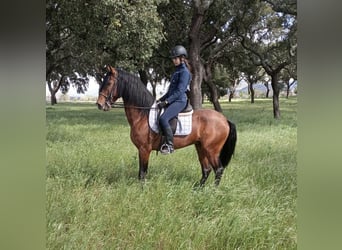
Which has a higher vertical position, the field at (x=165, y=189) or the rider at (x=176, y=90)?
the rider at (x=176, y=90)

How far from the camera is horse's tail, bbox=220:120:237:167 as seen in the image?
2.34m

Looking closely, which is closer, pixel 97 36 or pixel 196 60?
pixel 196 60

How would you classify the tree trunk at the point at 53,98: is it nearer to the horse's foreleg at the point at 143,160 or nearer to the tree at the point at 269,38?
the horse's foreleg at the point at 143,160

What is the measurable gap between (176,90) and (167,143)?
334 mm

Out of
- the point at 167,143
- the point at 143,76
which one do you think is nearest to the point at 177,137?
the point at 167,143

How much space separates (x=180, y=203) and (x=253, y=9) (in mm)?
1244

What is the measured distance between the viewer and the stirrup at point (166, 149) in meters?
2.37

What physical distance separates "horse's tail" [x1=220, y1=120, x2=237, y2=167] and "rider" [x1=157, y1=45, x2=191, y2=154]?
328mm

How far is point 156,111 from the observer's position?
2357 millimetres

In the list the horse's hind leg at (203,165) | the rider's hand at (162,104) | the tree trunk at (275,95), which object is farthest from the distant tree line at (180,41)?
the horse's hind leg at (203,165)

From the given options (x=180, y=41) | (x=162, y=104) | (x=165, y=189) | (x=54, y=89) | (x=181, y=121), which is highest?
(x=180, y=41)

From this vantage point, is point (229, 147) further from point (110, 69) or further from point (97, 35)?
point (97, 35)

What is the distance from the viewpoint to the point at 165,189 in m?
2.38

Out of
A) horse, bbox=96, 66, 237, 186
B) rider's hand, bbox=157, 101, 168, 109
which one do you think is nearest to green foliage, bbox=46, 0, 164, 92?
horse, bbox=96, 66, 237, 186
